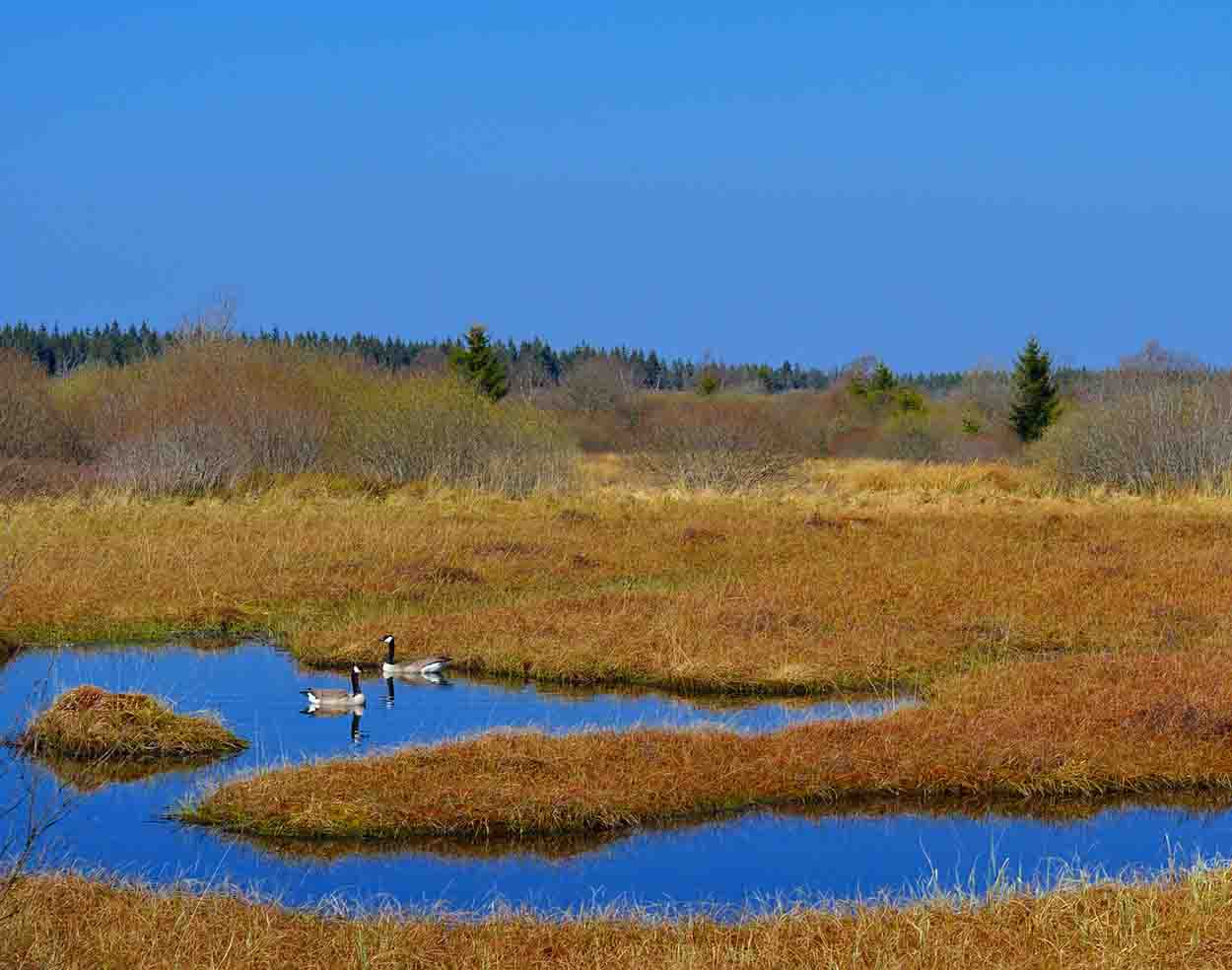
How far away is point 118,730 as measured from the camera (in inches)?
569

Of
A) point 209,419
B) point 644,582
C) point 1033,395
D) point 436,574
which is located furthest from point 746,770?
point 1033,395

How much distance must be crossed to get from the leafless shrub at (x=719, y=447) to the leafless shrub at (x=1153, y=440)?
7895 millimetres

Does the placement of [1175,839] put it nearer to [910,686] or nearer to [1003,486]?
[910,686]

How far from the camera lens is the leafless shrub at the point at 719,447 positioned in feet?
132

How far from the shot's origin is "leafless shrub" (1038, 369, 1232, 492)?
133 feet

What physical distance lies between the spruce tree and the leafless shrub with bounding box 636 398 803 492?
2644 centimetres

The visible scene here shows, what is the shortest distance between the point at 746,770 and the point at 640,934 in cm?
425

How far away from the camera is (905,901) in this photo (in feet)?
33.4

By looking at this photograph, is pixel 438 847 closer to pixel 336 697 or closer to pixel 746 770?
pixel 746 770

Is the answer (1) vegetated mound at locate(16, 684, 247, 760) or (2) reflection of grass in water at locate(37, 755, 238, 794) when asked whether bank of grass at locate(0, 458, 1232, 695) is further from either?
(2) reflection of grass in water at locate(37, 755, 238, 794)

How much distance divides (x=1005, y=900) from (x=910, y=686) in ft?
26.8

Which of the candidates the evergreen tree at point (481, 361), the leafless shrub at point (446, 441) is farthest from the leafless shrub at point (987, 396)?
the leafless shrub at point (446, 441)

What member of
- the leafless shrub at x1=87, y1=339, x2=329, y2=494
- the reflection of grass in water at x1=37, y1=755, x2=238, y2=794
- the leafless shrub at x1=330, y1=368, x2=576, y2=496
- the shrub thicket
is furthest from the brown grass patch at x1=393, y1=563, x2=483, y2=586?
the leafless shrub at x1=330, y1=368, x2=576, y2=496

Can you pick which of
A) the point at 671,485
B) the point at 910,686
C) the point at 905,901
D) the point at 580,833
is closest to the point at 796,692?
the point at 910,686
